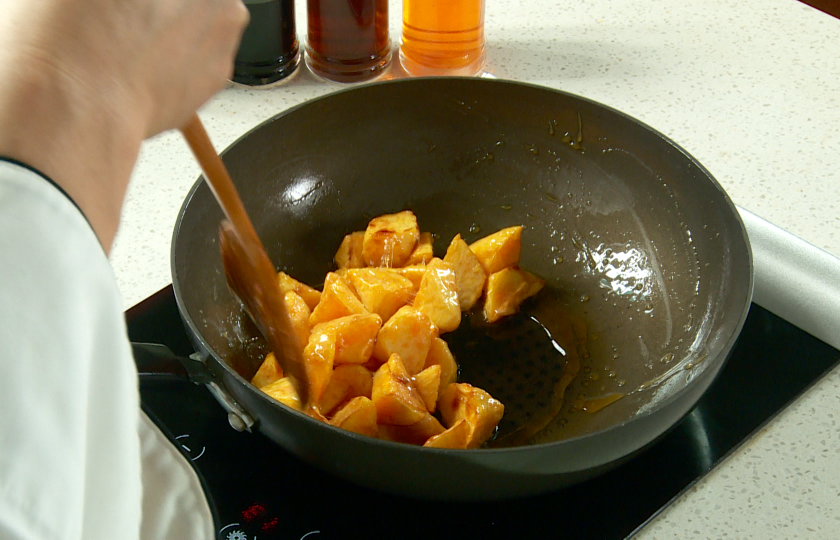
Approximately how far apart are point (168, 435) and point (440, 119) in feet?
1.68

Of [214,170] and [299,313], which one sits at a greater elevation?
[214,170]

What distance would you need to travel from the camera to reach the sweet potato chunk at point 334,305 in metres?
0.78

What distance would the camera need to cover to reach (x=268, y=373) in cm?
71

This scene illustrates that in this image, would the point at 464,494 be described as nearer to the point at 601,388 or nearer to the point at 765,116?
the point at 601,388

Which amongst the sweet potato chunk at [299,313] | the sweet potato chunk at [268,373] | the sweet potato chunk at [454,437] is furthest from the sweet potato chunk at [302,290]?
the sweet potato chunk at [454,437]

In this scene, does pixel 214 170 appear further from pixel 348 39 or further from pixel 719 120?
pixel 719 120

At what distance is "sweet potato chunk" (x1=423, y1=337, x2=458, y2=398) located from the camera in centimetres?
77

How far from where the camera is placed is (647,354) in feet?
2.59

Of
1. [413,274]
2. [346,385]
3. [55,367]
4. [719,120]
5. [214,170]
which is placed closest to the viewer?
[55,367]

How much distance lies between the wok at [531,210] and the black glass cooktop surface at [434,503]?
51 mm

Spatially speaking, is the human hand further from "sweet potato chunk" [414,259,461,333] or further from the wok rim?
"sweet potato chunk" [414,259,461,333]

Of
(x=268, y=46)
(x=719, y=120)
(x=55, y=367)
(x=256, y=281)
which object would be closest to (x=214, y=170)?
(x=256, y=281)

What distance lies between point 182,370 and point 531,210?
489mm

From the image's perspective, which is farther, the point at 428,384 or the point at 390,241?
the point at 390,241
